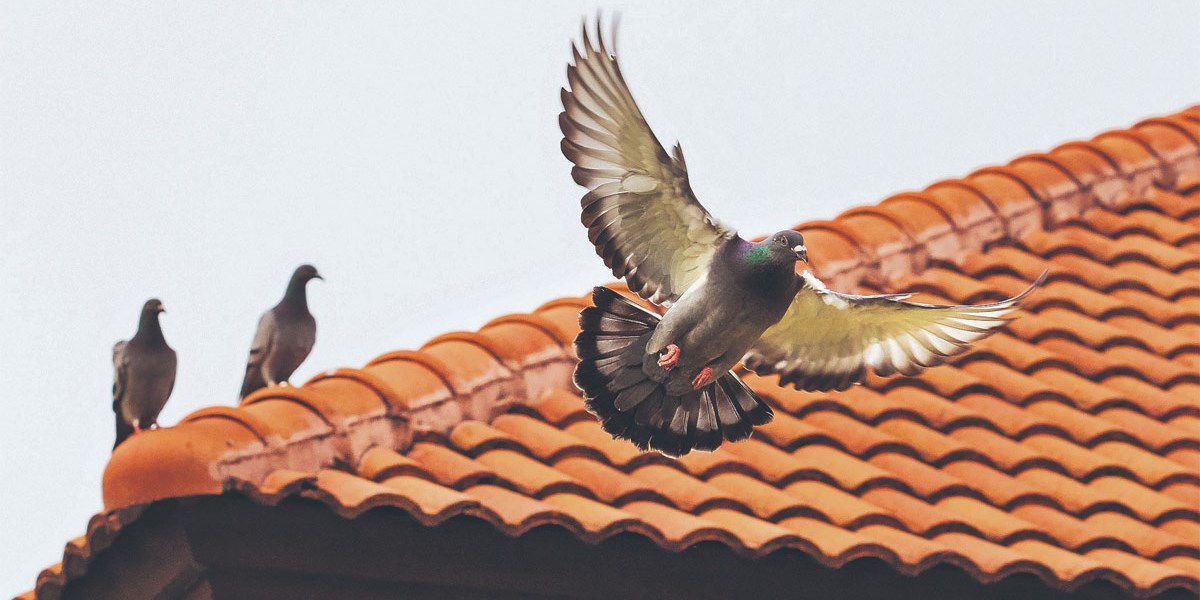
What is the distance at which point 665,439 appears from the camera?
13.6ft

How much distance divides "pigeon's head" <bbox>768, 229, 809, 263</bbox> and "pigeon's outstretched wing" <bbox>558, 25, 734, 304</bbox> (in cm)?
15

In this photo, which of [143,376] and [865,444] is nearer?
[865,444]

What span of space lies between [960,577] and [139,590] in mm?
1872

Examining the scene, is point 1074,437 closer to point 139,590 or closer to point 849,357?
point 849,357

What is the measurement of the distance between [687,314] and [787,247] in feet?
0.79

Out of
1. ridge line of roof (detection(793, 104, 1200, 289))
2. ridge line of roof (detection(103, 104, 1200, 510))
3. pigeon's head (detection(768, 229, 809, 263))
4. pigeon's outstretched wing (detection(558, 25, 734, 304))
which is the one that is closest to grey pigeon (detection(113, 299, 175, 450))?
ridge line of roof (detection(103, 104, 1200, 510))

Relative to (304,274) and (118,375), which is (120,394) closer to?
(118,375)

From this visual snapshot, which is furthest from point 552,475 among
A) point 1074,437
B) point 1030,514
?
point 1074,437

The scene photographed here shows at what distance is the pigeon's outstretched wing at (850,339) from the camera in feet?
14.1

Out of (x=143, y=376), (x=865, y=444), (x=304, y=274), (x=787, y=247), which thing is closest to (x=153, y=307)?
(x=143, y=376)

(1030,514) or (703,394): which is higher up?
(703,394)

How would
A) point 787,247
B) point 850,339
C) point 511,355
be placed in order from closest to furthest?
point 787,247
point 850,339
point 511,355

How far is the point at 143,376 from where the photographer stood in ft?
21.4

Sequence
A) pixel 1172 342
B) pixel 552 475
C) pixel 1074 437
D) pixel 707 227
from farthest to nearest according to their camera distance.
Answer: pixel 1172 342 → pixel 1074 437 → pixel 552 475 → pixel 707 227
